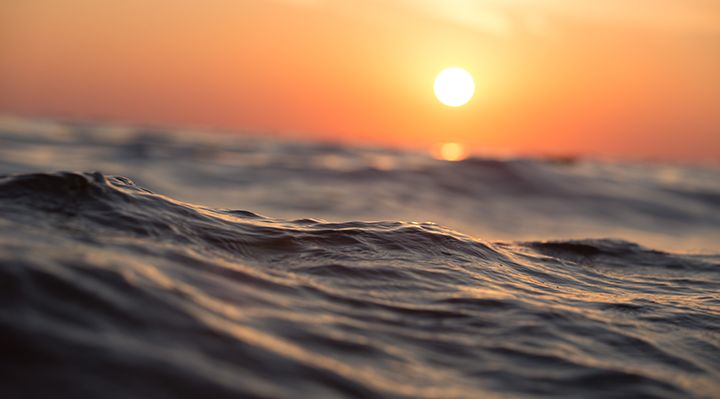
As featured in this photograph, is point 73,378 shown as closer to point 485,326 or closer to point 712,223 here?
point 485,326

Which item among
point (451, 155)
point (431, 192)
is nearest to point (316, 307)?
point (431, 192)

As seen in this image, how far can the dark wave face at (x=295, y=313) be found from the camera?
6.68ft

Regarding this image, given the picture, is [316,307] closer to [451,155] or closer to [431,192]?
[431,192]

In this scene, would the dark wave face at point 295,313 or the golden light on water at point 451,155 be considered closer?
the dark wave face at point 295,313

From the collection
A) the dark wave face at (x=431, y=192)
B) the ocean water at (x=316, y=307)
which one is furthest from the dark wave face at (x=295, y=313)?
the dark wave face at (x=431, y=192)

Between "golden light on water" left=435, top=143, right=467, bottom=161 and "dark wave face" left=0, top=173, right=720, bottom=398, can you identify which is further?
"golden light on water" left=435, top=143, right=467, bottom=161

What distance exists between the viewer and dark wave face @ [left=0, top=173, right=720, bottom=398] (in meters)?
2.04

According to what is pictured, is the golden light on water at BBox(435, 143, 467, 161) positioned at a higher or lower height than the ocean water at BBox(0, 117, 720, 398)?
higher

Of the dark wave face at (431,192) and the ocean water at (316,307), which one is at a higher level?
the dark wave face at (431,192)

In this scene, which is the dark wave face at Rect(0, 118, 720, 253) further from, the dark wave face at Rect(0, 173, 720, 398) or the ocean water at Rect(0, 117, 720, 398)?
the dark wave face at Rect(0, 173, 720, 398)

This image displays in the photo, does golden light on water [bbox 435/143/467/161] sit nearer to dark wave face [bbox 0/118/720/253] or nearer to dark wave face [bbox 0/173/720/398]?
dark wave face [bbox 0/118/720/253]

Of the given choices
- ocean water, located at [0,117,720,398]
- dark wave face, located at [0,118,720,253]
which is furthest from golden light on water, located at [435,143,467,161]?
ocean water, located at [0,117,720,398]

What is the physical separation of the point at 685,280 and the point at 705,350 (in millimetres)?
2132

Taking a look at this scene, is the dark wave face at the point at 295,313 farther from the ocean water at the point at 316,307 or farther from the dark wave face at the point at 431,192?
the dark wave face at the point at 431,192
